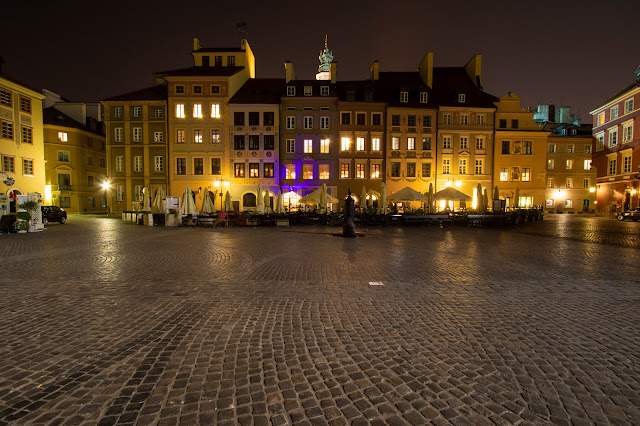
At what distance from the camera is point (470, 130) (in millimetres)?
38812

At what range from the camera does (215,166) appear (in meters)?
37.9

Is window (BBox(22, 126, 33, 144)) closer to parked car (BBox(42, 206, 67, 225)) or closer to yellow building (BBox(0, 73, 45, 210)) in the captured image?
yellow building (BBox(0, 73, 45, 210))

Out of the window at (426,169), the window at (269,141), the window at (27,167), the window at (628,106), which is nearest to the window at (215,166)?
the window at (269,141)

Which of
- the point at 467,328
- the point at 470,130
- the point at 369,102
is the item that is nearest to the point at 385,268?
the point at 467,328

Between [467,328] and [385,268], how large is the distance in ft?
14.1

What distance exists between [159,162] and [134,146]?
11.4 ft

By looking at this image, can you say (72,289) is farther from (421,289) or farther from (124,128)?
(124,128)

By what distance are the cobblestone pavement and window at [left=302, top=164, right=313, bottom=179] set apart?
29.4 meters

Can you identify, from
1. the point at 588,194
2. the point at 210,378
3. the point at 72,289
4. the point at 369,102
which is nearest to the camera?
the point at 210,378

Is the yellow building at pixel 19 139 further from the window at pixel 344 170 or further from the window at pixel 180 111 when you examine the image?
the window at pixel 344 170

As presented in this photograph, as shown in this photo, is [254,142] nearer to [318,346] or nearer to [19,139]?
[19,139]

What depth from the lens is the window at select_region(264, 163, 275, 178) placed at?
3772 cm

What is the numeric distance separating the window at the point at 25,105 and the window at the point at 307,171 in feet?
85.3

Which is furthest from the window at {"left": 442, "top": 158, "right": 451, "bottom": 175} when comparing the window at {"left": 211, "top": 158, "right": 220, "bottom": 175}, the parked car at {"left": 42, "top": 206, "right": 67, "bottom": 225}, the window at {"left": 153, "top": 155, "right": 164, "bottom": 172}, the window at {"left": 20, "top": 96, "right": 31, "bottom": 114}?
the window at {"left": 20, "top": 96, "right": 31, "bottom": 114}
